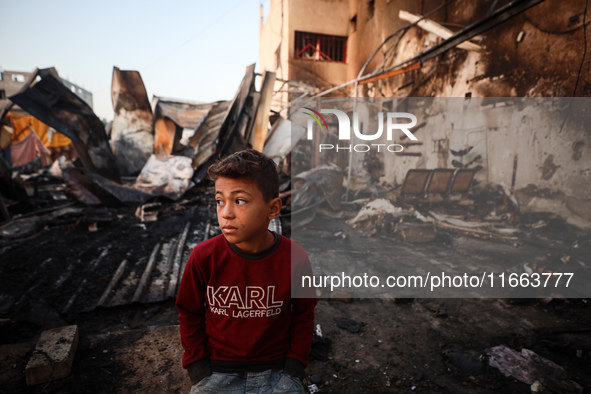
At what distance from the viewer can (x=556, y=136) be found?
5043 mm

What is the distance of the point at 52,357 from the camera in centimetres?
190

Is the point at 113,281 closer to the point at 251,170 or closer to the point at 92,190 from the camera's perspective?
the point at 251,170

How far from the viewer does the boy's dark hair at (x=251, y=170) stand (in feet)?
3.84

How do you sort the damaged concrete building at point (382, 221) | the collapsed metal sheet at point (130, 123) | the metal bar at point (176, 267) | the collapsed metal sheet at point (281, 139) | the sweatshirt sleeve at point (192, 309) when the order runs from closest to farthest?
1. the sweatshirt sleeve at point (192, 309)
2. the damaged concrete building at point (382, 221)
3. the metal bar at point (176, 267)
4. the collapsed metal sheet at point (281, 139)
5. the collapsed metal sheet at point (130, 123)

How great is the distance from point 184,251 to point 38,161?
14559mm

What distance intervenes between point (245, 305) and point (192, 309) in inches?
9.8

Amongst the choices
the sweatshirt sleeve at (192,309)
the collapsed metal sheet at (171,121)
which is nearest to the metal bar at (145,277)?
the sweatshirt sleeve at (192,309)

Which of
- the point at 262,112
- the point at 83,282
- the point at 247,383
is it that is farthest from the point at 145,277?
the point at 262,112

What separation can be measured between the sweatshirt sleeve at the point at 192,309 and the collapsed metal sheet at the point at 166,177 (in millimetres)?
6720

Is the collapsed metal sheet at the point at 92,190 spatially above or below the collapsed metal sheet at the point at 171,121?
below

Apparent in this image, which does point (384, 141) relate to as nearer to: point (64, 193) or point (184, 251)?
point (184, 251)

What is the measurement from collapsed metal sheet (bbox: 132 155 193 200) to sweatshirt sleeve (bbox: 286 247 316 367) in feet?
22.5

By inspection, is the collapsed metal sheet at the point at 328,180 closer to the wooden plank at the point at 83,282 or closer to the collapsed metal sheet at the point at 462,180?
the collapsed metal sheet at the point at 462,180

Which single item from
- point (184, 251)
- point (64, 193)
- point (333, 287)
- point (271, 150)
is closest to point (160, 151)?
point (64, 193)
